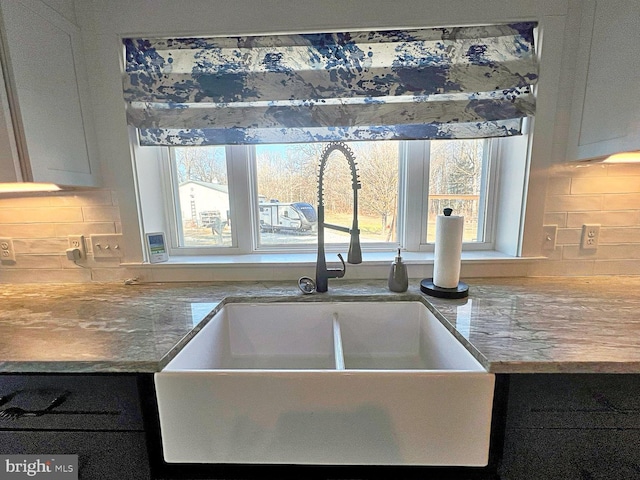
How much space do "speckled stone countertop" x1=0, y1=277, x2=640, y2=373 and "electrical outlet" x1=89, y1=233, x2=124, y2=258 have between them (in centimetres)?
15

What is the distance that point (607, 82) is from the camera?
3.55 feet

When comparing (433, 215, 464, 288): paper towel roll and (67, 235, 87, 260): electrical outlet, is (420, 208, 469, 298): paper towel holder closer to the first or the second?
(433, 215, 464, 288): paper towel roll

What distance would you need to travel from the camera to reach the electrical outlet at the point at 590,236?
1.37 m

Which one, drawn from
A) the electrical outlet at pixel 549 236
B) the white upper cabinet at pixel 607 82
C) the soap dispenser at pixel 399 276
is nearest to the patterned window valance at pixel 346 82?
the white upper cabinet at pixel 607 82

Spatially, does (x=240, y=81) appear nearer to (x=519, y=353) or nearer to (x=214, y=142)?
(x=214, y=142)

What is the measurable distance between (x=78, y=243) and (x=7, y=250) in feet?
1.24

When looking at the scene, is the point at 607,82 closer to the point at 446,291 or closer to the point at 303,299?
the point at 446,291

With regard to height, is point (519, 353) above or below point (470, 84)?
below

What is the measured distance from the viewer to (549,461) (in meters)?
0.79

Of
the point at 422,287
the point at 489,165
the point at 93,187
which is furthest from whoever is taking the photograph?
the point at 489,165

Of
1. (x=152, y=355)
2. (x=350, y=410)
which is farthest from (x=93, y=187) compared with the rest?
(x=350, y=410)

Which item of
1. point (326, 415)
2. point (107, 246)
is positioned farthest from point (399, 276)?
point (107, 246)

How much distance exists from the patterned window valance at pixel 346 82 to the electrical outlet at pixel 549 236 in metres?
0.49

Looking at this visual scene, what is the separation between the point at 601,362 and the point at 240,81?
1.56m
